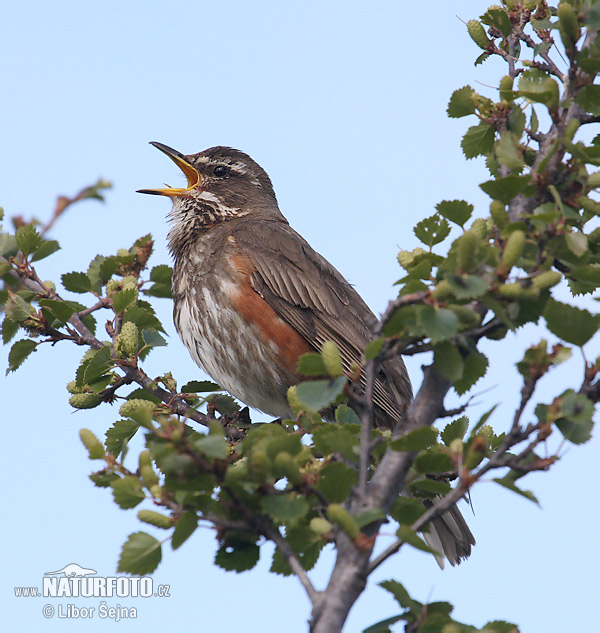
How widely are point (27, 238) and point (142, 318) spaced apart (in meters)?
0.85

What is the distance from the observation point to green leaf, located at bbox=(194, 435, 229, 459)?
2492 millimetres

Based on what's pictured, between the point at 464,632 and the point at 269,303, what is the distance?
12.9ft

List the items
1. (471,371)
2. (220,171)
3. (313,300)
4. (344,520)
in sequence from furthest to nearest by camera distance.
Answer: (220,171) < (313,300) < (471,371) < (344,520)

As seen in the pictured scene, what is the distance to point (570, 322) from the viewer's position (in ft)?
8.88

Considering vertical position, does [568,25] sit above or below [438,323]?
above

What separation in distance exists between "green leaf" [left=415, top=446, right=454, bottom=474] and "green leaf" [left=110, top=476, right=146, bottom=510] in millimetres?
1001

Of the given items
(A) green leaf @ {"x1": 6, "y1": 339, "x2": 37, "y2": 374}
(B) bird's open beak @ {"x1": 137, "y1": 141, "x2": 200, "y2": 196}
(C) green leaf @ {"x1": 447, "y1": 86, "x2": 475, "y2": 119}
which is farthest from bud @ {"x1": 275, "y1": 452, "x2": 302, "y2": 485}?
(B) bird's open beak @ {"x1": 137, "y1": 141, "x2": 200, "y2": 196}

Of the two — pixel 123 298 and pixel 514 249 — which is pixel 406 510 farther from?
pixel 123 298

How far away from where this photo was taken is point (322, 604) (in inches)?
96.1

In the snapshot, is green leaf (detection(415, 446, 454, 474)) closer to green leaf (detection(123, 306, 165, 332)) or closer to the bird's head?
green leaf (detection(123, 306, 165, 332))

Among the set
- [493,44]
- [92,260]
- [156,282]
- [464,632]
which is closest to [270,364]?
[156,282]

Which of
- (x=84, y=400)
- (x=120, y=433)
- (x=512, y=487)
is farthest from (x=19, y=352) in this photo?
(x=512, y=487)

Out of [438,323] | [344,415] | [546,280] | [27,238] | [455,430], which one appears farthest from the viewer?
[27,238]

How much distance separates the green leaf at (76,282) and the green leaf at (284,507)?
109 inches
